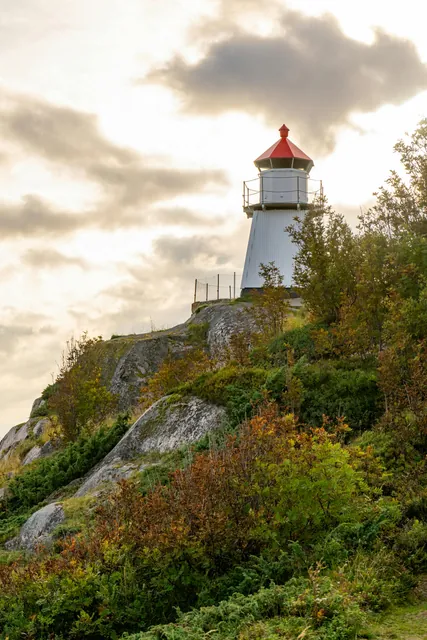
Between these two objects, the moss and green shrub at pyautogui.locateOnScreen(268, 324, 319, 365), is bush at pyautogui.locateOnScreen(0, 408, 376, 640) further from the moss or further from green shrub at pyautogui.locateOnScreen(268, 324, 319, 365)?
the moss

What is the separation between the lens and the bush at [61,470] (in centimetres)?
1852

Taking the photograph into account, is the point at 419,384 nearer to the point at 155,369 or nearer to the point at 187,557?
the point at 187,557

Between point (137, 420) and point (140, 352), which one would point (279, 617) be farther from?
point (140, 352)

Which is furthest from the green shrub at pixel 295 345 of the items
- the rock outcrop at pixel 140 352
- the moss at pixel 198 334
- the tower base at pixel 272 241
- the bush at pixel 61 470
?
the tower base at pixel 272 241

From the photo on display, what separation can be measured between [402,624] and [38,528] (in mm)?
9692

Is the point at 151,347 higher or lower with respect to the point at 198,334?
lower

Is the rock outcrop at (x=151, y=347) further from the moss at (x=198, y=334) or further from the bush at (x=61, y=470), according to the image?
the bush at (x=61, y=470)

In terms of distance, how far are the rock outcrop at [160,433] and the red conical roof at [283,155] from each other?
24503 millimetres

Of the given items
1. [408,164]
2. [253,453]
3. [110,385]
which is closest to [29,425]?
[110,385]

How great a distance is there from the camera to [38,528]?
592 inches

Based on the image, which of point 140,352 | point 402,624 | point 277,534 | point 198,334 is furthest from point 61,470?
point 198,334

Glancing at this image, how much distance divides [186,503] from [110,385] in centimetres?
2440

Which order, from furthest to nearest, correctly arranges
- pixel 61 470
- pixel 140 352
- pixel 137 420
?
pixel 140 352 → pixel 61 470 → pixel 137 420

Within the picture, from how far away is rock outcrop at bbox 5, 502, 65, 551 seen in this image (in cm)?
1442
